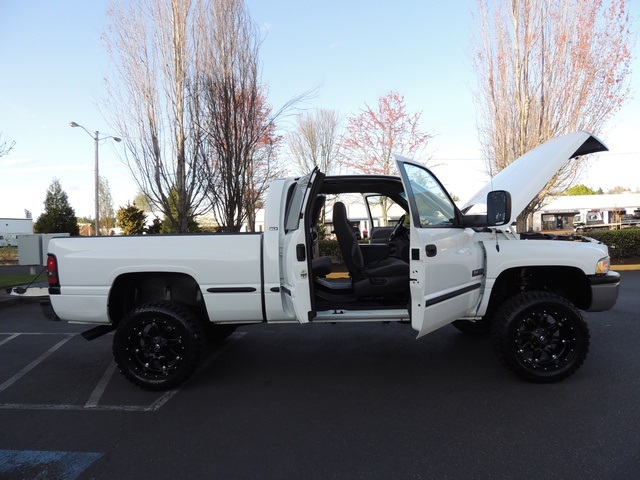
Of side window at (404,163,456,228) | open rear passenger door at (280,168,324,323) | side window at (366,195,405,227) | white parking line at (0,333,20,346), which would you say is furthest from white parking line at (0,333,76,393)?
side window at (366,195,405,227)

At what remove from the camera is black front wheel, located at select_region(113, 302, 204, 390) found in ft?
12.3

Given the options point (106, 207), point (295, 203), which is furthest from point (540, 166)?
point (106, 207)

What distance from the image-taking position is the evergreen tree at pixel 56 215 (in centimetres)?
2541

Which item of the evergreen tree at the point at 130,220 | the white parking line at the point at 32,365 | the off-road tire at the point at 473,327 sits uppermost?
the evergreen tree at the point at 130,220

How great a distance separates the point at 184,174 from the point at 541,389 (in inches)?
317

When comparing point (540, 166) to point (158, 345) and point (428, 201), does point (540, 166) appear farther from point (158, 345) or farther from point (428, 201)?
point (158, 345)

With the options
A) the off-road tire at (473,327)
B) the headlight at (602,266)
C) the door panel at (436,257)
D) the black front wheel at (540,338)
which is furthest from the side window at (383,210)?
the headlight at (602,266)

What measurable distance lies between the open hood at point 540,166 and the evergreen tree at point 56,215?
27.0 m

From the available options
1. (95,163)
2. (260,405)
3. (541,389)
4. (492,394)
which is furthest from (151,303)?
(95,163)

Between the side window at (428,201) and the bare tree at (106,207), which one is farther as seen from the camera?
the bare tree at (106,207)

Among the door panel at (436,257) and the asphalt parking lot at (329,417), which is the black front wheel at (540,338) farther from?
the door panel at (436,257)

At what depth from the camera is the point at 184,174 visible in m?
9.26

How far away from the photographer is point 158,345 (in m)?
3.82

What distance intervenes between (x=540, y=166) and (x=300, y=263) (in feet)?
8.23
